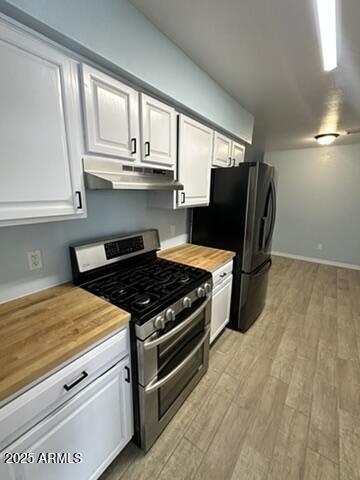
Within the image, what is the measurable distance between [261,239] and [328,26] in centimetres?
163

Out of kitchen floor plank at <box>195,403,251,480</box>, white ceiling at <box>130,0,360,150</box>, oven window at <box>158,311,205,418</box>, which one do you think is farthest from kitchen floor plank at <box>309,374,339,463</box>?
white ceiling at <box>130,0,360,150</box>

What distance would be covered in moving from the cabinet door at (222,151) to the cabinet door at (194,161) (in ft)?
0.47

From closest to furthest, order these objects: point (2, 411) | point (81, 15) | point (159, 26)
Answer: point (2, 411) → point (81, 15) → point (159, 26)

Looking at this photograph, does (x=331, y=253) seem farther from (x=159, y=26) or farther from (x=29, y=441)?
(x=29, y=441)

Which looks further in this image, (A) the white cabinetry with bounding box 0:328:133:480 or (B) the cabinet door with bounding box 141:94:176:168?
(B) the cabinet door with bounding box 141:94:176:168

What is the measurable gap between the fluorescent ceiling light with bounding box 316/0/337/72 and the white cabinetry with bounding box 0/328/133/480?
6.63 feet

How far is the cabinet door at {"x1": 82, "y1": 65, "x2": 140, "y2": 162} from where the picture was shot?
1138mm

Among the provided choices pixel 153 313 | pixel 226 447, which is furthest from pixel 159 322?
pixel 226 447

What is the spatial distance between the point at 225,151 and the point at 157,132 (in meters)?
1.19

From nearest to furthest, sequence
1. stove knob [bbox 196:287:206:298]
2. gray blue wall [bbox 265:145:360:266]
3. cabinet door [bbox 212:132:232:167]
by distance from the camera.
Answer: stove knob [bbox 196:287:206:298] < cabinet door [bbox 212:132:232:167] < gray blue wall [bbox 265:145:360:266]

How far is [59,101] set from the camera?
1032 millimetres

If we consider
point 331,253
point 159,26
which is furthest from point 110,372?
point 331,253

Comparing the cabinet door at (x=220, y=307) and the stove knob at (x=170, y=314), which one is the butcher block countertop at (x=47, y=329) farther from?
the cabinet door at (x=220, y=307)

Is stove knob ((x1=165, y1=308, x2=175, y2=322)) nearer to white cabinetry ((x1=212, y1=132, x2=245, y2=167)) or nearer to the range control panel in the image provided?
the range control panel
